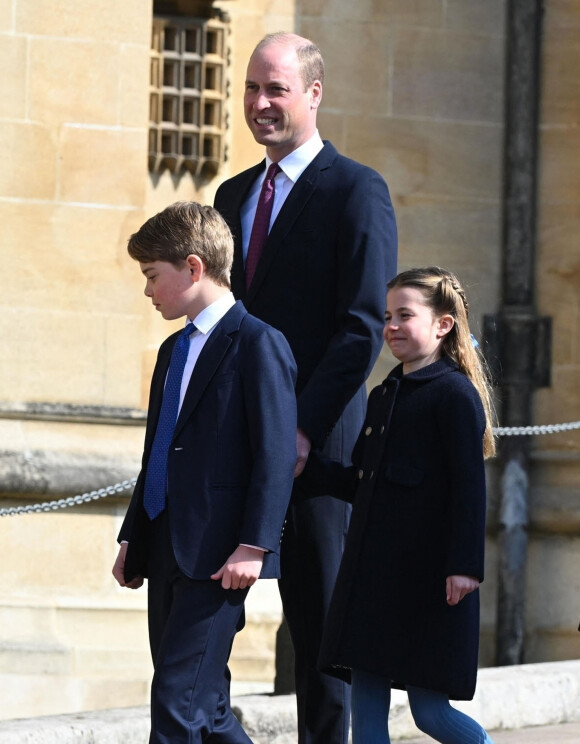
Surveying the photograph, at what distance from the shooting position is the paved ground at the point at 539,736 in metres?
5.18

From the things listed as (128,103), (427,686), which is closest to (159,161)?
(128,103)

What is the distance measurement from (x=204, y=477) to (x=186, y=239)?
49 cm

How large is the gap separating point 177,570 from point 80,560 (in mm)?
2674

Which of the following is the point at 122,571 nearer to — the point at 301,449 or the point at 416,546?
the point at 301,449

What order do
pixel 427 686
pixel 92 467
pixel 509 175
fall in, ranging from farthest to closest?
pixel 509 175, pixel 92 467, pixel 427 686

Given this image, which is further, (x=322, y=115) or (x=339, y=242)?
(x=322, y=115)

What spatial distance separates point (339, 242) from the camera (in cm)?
388

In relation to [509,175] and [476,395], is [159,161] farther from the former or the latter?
[476,395]

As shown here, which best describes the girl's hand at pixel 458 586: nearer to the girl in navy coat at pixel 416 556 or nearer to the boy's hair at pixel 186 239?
the girl in navy coat at pixel 416 556

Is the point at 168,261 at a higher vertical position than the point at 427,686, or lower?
higher

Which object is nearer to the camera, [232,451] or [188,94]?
[232,451]

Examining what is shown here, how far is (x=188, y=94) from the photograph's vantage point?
6.83 metres

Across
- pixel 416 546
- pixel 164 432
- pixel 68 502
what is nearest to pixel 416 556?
pixel 416 546

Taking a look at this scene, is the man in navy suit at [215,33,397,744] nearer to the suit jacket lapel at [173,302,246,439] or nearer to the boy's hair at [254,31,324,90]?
the boy's hair at [254,31,324,90]
